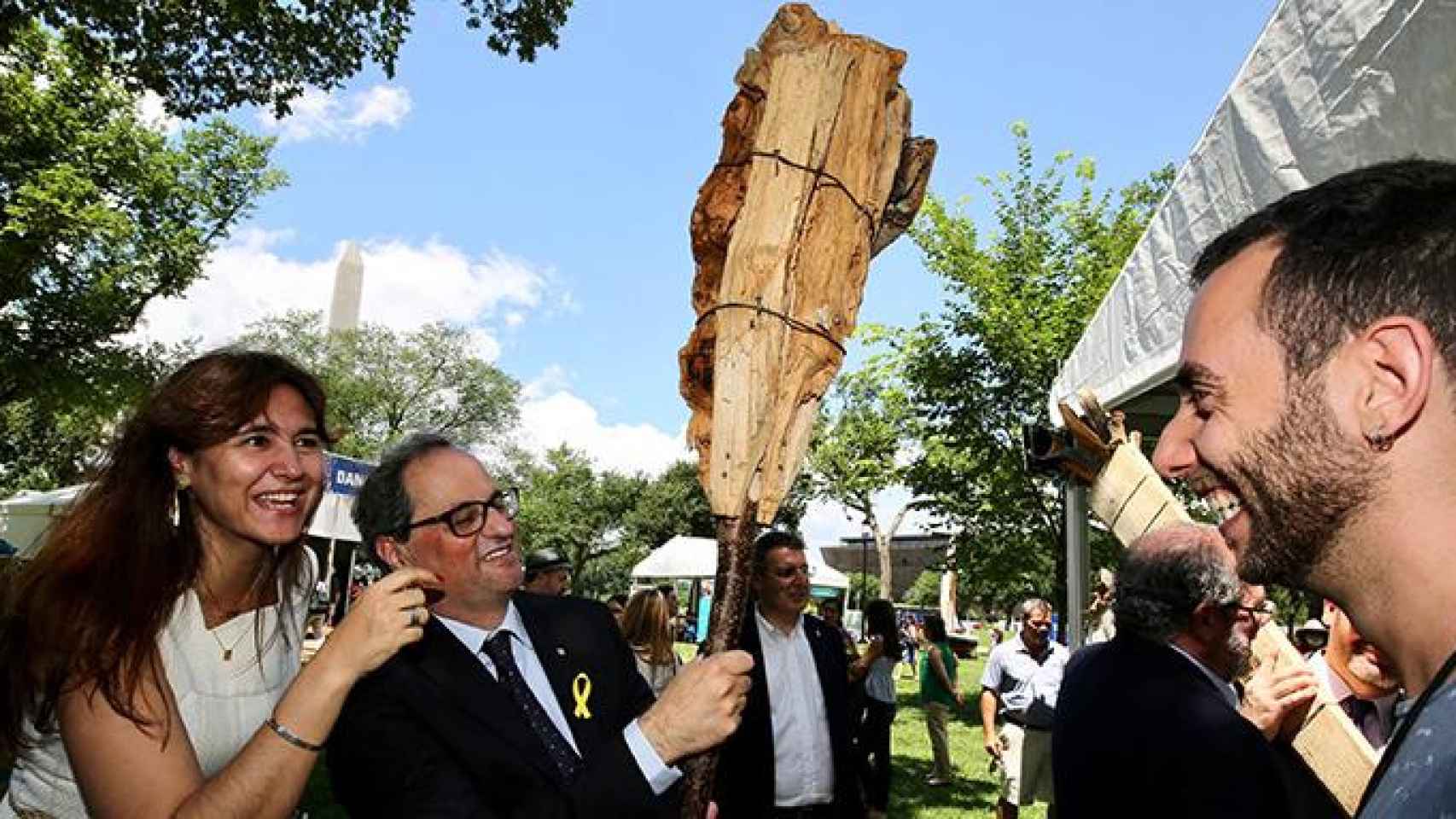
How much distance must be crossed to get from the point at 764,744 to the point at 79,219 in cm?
1846

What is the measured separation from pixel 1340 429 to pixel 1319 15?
2026 mm

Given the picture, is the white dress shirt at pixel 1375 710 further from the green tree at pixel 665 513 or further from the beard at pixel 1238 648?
the green tree at pixel 665 513

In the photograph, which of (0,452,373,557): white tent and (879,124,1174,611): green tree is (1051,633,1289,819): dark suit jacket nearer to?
(0,452,373,557): white tent

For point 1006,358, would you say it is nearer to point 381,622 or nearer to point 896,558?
point 381,622

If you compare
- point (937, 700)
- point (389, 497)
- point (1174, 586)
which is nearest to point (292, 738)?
point (389, 497)

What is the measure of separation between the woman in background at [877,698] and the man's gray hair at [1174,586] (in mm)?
3494

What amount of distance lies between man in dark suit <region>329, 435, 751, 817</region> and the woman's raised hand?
0.08ft

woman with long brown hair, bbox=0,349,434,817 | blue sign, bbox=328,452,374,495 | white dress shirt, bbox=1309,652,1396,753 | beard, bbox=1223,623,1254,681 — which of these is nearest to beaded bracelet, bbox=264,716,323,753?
woman with long brown hair, bbox=0,349,434,817

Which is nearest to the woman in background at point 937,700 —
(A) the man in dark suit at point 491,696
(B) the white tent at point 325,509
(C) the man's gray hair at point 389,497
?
(B) the white tent at point 325,509

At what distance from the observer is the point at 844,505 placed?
43656 millimetres

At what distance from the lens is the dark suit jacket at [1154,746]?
233cm

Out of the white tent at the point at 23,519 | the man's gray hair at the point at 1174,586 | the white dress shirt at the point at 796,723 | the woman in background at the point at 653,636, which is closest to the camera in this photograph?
the man's gray hair at the point at 1174,586

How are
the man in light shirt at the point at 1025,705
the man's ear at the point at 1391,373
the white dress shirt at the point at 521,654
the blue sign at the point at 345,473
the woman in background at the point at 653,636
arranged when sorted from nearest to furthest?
the man's ear at the point at 1391,373, the white dress shirt at the point at 521,654, the woman in background at the point at 653,636, the man in light shirt at the point at 1025,705, the blue sign at the point at 345,473

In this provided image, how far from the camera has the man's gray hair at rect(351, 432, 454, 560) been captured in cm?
252
